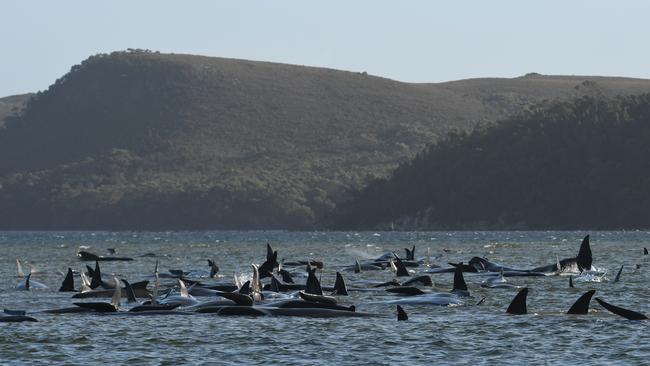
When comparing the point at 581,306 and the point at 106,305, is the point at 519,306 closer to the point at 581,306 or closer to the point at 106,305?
the point at 581,306

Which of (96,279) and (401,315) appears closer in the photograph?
(401,315)

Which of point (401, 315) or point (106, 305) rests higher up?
point (106, 305)

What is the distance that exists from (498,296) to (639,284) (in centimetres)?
853

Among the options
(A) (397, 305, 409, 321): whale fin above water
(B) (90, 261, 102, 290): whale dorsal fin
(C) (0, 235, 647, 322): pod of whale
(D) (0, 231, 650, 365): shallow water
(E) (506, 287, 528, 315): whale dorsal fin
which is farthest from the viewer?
(B) (90, 261, 102, 290): whale dorsal fin

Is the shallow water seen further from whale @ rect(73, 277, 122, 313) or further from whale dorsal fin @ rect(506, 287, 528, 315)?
whale @ rect(73, 277, 122, 313)

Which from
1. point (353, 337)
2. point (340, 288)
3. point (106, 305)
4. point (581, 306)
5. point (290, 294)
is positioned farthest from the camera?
point (340, 288)

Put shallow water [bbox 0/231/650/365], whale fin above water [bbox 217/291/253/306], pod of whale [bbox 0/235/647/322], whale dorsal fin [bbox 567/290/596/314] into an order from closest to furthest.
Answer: shallow water [bbox 0/231/650/365], whale dorsal fin [bbox 567/290/596/314], pod of whale [bbox 0/235/647/322], whale fin above water [bbox 217/291/253/306]

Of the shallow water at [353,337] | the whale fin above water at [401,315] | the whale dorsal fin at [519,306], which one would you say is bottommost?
the shallow water at [353,337]

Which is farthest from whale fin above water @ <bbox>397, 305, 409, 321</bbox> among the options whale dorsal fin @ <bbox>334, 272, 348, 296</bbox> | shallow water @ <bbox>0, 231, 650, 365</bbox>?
whale dorsal fin @ <bbox>334, 272, 348, 296</bbox>

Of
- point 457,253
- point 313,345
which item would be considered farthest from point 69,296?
point 457,253

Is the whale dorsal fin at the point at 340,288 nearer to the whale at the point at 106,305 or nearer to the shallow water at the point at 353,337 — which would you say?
the shallow water at the point at 353,337

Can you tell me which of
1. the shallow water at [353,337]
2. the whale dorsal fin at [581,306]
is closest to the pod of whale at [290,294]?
the whale dorsal fin at [581,306]

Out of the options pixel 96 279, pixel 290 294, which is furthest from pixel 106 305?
pixel 96 279

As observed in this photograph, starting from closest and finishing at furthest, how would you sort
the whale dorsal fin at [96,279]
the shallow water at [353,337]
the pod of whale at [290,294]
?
the shallow water at [353,337]
the pod of whale at [290,294]
the whale dorsal fin at [96,279]
